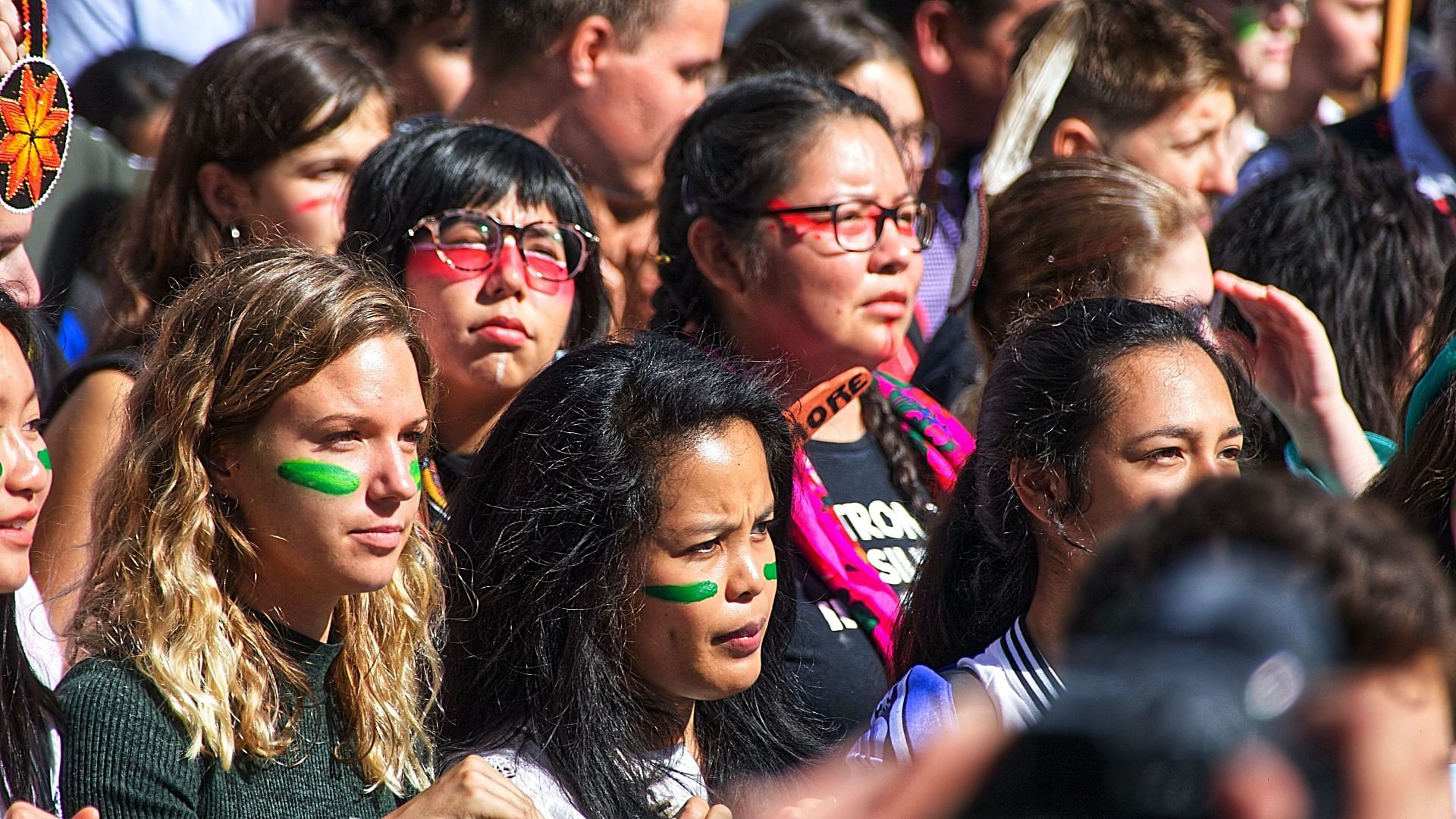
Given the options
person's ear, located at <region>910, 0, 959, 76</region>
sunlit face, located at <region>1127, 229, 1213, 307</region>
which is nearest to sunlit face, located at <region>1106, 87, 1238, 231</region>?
sunlit face, located at <region>1127, 229, 1213, 307</region>

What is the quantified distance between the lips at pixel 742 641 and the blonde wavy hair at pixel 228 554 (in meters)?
0.43

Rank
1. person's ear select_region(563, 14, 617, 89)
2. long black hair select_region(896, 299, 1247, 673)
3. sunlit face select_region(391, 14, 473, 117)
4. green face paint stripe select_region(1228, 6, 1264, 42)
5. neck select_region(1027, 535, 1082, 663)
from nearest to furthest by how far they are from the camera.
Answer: neck select_region(1027, 535, 1082, 663) → long black hair select_region(896, 299, 1247, 673) → person's ear select_region(563, 14, 617, 89) → sunlit face select_region(391, 14, 473, 117) → green face paint stripe select_region(1228, 6, 1264, 42)

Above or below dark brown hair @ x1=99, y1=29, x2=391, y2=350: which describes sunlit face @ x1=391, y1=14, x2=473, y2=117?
below

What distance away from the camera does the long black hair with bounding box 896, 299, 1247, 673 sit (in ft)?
8.58

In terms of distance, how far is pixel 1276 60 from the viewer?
20.1ft

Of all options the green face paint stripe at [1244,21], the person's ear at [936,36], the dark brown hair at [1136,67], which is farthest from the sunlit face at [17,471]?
the green face paint stripe at [1244,21]

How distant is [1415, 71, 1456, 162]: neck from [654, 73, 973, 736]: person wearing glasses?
215cm

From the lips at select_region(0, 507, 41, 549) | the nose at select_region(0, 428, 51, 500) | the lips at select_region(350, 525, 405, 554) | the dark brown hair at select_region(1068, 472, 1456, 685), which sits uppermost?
A: the dark brown hair at select_region(1068, 472, 1456, 685)

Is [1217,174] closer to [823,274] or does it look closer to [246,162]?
[823,274]

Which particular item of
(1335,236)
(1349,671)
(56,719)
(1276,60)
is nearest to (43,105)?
(56,719)

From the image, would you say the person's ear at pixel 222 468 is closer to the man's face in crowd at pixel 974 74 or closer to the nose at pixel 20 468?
the nose at pixel 20 468

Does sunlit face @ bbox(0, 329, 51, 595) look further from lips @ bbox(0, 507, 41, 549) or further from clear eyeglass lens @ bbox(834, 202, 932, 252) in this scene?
clear eyeglass lens @ bbox(834, 202, 932, 252)

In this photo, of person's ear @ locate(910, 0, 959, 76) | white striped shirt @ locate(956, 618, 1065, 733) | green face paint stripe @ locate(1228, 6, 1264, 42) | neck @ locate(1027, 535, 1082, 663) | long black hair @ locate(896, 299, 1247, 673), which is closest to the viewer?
white striped shirt @ locate(956, 618, 1065, 733)

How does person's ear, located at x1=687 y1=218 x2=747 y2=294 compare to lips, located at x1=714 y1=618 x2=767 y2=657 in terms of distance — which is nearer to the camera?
lips, located at x1=714 y1=618 x2=767 y2=657
